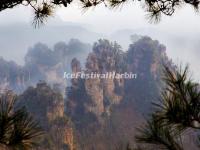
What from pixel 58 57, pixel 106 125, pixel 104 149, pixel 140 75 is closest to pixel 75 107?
pixel 106 125

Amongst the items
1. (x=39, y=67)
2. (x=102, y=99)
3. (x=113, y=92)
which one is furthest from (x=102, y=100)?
(x=39, y=67)

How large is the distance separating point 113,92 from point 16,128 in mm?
97211

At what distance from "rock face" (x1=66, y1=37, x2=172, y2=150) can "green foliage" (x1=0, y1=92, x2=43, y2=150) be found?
74.4 meters

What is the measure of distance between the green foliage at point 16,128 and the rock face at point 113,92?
244 ft

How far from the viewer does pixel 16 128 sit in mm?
3912

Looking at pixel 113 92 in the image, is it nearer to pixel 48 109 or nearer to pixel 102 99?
pixel 102 99

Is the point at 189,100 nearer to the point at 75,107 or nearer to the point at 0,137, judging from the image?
the point at 0,137

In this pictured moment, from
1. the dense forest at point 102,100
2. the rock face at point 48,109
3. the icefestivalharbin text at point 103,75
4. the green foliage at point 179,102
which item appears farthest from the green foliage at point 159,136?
the icefestivalharbin text at point 103,75

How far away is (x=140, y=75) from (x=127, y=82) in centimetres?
420

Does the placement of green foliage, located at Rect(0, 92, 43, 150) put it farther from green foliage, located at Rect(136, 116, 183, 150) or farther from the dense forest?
the dense forest

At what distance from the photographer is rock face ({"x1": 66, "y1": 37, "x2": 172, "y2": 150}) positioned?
87350 millimetres

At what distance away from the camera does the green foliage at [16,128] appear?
3.80 m

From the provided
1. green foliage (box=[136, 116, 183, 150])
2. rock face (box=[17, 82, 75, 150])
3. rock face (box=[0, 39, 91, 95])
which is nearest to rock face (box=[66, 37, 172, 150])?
rock face (box=[17, 82, 75, 150])

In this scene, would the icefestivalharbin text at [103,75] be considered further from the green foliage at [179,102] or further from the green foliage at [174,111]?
the green foliage at [179,102]
